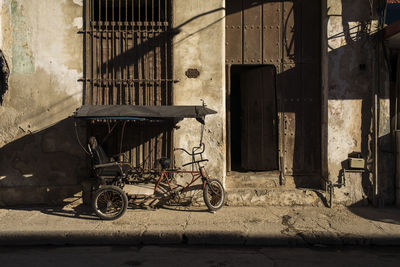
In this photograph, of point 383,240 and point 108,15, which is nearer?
point 383,240

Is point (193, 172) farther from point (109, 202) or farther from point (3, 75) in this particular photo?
point (3, 75)

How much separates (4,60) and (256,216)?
5862 millimetres

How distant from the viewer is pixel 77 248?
5145 millimetres

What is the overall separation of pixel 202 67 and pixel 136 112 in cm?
190

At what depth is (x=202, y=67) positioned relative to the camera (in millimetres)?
7238

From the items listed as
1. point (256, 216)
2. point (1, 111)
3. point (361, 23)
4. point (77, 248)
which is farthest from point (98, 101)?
point (361, 23)

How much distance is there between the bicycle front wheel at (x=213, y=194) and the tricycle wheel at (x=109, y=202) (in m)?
1.51

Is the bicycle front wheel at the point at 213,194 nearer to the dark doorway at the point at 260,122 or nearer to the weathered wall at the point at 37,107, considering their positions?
the dark doorway at the point at 260,122

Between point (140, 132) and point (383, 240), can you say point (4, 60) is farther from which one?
point (383, 240)

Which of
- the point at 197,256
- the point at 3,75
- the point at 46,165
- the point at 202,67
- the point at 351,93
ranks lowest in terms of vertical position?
the point at 197,256

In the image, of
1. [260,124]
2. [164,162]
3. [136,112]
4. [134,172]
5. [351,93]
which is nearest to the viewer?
[136,112]

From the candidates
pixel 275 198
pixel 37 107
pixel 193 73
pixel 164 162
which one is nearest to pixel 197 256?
pixel 164 162

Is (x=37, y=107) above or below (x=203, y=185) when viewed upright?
above

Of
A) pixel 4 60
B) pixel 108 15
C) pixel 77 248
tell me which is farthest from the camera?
pixel 108 15
